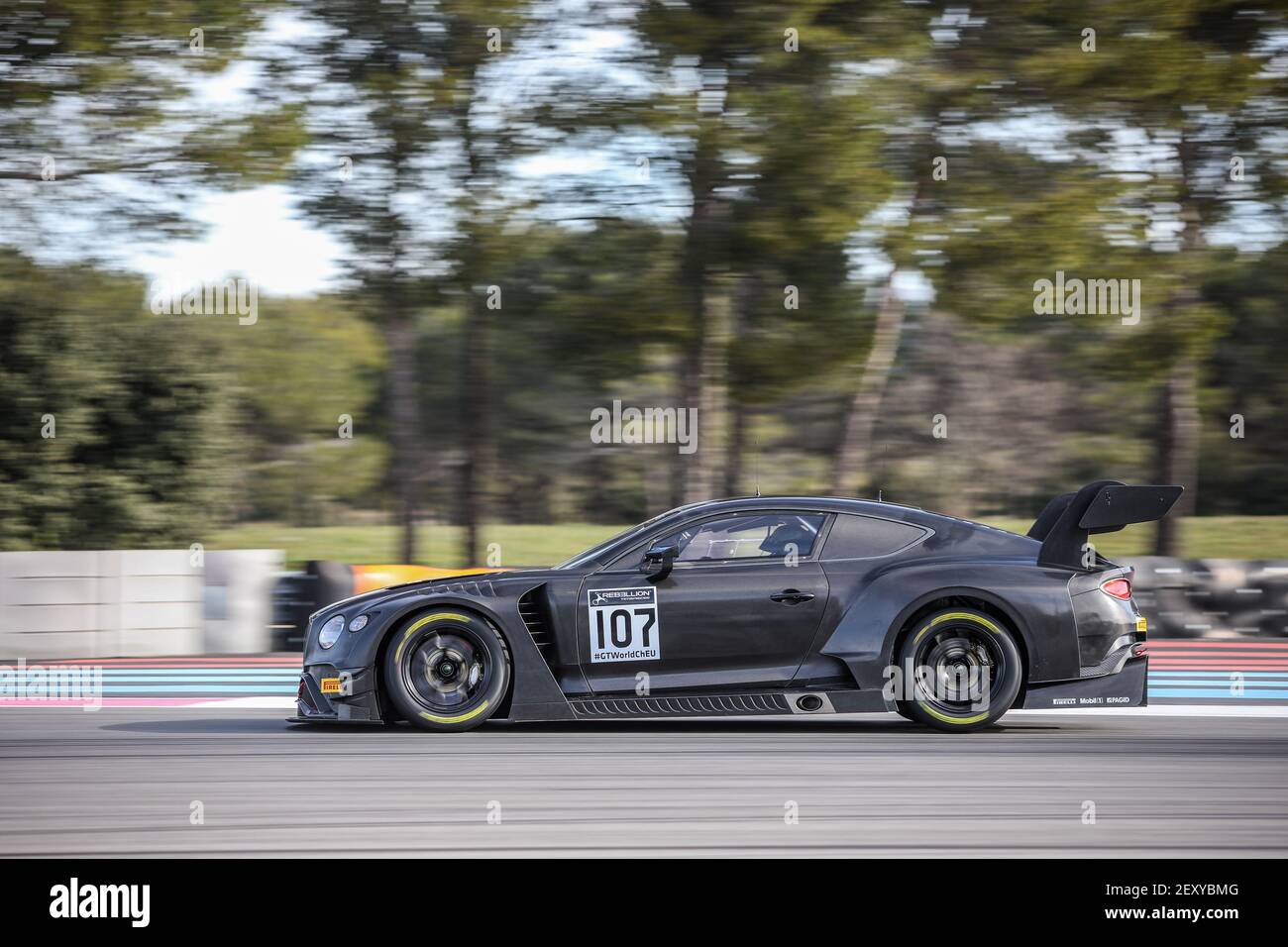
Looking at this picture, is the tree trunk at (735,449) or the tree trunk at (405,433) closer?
the tree trunk at (735,449)

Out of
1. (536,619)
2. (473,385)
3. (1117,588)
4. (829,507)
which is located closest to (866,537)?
(829,507)

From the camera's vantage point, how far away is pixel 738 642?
7.03 meters

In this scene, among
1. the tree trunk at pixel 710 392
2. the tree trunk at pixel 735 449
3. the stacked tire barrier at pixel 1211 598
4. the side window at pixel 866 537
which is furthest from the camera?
the tree trunk at pixel 735 449

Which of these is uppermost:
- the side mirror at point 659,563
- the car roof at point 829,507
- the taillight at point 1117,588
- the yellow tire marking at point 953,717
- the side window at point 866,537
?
the car roof at point 829,507

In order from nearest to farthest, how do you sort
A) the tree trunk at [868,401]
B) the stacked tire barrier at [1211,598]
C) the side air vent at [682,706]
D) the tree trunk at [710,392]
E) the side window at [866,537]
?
the side air vent at [682,706], the side window at [866,537], the stacked tire barrier at [1211,598], the tree trunk at [710,392], the tree trunk at [868,401]

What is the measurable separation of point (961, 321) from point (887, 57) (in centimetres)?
277

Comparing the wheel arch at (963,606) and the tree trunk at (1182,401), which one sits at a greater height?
the tree trunk at (1182,401)

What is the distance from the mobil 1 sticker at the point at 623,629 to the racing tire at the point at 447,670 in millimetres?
455

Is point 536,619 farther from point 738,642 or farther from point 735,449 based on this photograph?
point 735,449

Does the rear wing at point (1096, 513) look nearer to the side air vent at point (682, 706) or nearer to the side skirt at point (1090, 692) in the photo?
the side skirt at point (1090, 692)

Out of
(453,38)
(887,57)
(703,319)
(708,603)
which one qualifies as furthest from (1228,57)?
(708,603)

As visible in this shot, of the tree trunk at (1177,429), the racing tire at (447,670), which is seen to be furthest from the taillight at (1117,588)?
the tree trunk at (1177,429)

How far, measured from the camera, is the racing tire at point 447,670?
702cm
